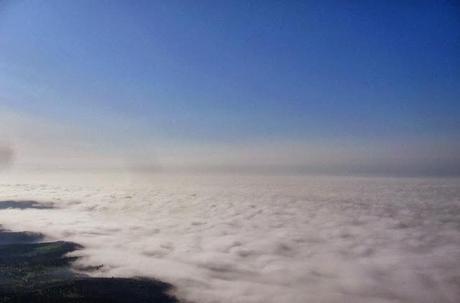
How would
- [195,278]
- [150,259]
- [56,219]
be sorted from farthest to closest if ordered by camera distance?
[56,219] → [150,259] → [195,278]

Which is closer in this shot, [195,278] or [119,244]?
[195,278]

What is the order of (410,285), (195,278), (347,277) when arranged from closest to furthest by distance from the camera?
1. (410,285)
2. (347,277)
3. (195,278)

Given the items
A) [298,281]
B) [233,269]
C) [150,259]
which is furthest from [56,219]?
[298,281]

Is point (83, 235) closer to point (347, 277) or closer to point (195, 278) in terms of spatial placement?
point (195, 278)

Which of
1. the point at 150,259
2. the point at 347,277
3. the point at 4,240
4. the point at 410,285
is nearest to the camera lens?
the point at 410,285

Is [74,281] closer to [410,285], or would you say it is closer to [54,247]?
[54,247]

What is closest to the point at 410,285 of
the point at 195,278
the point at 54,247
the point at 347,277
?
the point at 347,277
